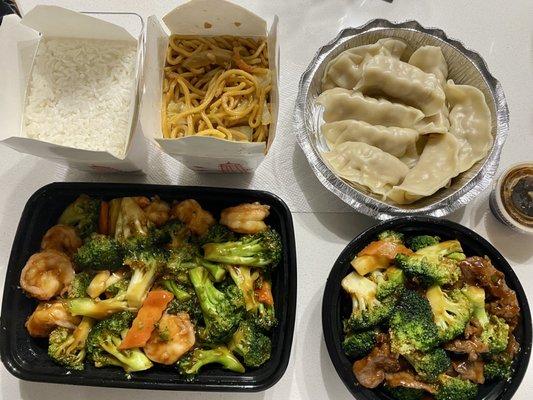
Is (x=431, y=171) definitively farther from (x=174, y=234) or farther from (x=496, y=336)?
(x=174, y=234)

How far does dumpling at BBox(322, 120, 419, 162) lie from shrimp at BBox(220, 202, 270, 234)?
0.46m

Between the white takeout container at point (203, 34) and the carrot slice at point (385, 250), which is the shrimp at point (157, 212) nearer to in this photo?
the white takeout container at point (203, 34)

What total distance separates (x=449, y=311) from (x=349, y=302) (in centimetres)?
32

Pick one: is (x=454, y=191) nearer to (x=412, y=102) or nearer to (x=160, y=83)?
(x=412, y=102)

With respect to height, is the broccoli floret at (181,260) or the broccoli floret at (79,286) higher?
the broccoli floret at (181,260)

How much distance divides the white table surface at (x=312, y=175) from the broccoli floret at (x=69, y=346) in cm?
24

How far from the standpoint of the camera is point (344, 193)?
6.07 ft

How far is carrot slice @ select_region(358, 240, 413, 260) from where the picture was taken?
1.67 meters

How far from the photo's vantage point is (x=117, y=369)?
1.63m

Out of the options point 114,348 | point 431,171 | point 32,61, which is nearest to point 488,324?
point 431,171

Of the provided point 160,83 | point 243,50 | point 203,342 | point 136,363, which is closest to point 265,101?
point 243,50

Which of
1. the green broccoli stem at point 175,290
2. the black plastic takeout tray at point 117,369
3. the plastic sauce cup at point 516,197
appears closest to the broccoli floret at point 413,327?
the black plastic takeout tray at point 117,369

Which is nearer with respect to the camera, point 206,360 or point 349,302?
point 206,360

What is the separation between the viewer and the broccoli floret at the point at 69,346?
162 centimetres
